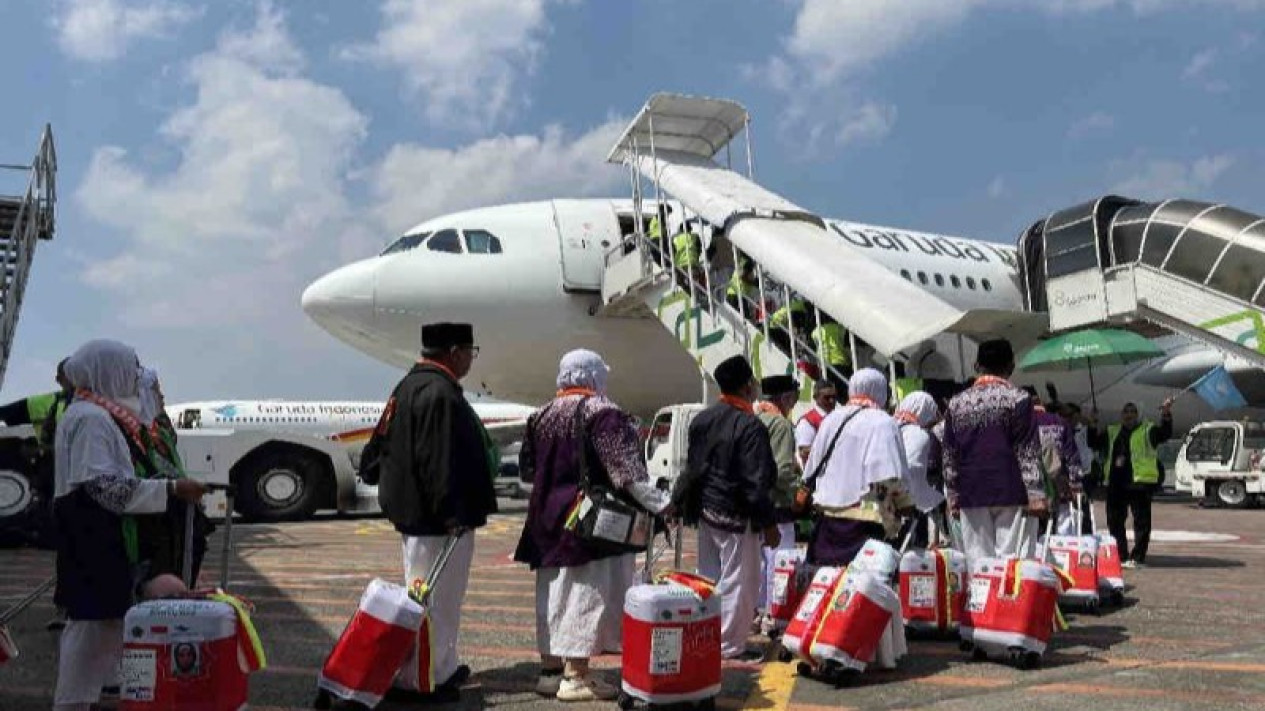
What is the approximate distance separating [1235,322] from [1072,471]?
507 cm

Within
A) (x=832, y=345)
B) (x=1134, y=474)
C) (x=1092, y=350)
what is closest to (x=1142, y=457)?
(x=1134, y=474)

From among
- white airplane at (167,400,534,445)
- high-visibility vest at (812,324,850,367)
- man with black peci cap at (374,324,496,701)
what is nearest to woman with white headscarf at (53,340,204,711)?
man with black peci cap at (374,324,496,701)

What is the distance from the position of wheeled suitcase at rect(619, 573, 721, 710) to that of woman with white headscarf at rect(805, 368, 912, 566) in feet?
4.36

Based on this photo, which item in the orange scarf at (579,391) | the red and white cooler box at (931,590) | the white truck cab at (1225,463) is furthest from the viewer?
the white truck cab at (1225,463)

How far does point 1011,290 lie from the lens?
62.6ft

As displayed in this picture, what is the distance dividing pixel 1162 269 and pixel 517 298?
25.8ft

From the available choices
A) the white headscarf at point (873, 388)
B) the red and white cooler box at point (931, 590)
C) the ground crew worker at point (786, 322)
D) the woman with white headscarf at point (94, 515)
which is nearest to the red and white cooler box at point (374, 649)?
the woman with white headscarf at point (94, 515)

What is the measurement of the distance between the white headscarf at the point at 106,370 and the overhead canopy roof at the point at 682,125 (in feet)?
40.4

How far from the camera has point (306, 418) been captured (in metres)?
36.1

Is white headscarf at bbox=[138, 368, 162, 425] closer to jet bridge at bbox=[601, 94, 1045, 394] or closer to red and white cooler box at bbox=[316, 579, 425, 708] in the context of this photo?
red and white cooler box at bbox=[316, 579, 425, 708]

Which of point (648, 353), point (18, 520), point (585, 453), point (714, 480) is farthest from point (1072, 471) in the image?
point (18, 520)

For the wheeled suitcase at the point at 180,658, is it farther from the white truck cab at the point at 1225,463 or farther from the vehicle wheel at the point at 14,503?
the white truck cab at the point at 1225,463

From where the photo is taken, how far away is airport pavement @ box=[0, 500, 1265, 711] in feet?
14.2

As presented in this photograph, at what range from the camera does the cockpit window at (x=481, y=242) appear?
49.3 feet
